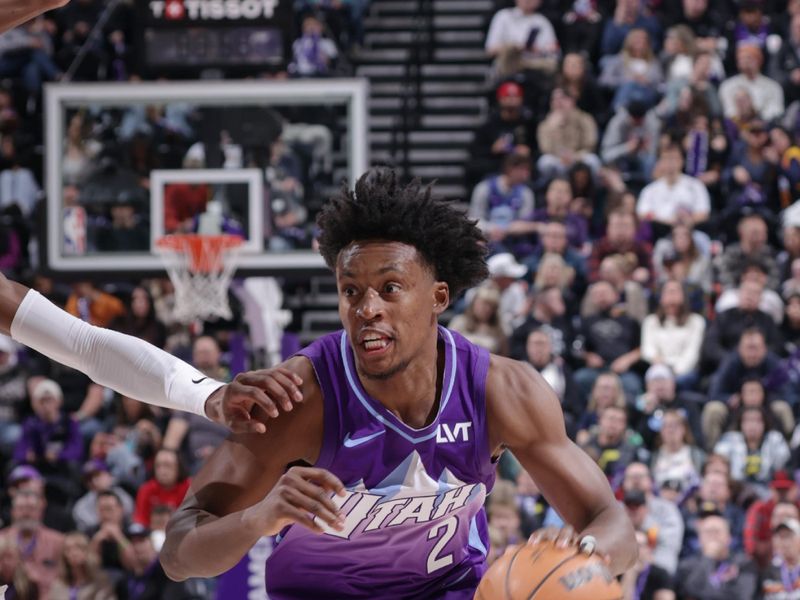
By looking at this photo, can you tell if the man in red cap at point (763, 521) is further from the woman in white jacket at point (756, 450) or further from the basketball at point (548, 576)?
the basketball at point (548, 576)

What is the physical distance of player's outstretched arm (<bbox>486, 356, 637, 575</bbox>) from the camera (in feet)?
14.8

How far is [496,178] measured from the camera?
41.9 feet

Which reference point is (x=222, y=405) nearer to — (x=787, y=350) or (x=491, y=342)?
(x=491, y=342)

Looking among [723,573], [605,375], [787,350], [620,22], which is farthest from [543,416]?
[620,22]

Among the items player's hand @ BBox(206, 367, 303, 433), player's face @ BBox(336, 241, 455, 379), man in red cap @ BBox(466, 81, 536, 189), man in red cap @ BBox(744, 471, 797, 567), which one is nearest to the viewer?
player's hand @ BBox(206, 367, 303, 433)

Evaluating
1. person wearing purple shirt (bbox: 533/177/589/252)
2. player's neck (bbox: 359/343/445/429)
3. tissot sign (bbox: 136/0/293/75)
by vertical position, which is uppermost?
tissot sign (bbox: 136/0/293/75)

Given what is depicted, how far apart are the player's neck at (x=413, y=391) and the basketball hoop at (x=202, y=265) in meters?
4.93

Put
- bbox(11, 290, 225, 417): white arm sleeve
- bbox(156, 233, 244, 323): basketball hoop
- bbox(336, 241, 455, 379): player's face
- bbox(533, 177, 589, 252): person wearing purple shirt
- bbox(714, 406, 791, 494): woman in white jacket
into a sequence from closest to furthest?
bbox(336, 241, 455, 379): player's face < bbox(11, 290, 225, 417): white arm sleeve < bbox(156, 233, 244, 323): basketball hoop < bbox(714, 406, 791, 494): woman in white jacket < bbox(533, 177, 589, 252): person wearing purple shirt

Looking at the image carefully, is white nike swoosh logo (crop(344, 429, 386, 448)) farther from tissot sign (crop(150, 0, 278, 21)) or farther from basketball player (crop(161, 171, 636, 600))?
tissot sign (crop(150, 0, 278, 21))

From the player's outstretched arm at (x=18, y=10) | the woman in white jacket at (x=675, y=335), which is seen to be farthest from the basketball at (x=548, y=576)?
the woman in white jacket at (x=675, y=335)

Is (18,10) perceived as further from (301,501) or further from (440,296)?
(301,501)

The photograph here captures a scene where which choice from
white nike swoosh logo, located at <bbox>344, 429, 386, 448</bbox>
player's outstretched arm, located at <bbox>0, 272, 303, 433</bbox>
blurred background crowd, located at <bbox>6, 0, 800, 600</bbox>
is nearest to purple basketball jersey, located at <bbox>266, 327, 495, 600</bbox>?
white nike swoosh logo, located at <bbox>344, 429, 386, 448</bbox>

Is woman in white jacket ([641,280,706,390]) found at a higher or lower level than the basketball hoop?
lower

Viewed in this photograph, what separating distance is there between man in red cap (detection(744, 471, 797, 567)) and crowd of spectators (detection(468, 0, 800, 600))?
0.04 ft
